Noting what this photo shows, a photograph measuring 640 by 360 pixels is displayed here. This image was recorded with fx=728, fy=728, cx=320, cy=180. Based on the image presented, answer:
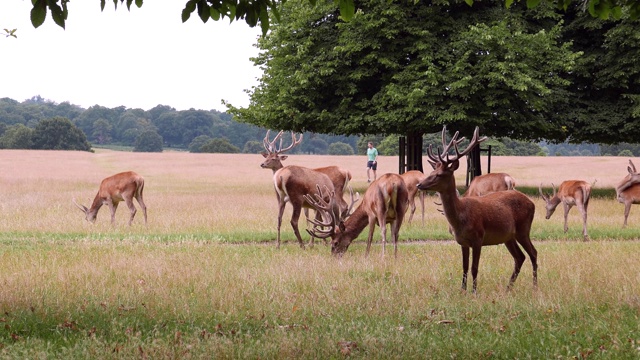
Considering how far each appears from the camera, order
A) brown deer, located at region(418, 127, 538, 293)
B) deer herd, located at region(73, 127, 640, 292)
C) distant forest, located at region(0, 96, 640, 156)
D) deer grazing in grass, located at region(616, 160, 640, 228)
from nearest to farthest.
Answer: brown deer, located at region(418, 127, 538, 293) < deer herd, located at region(73, 127, 640, 292) < deer grazing in grass, located at region(616, 160, 640, 228) < distant forest, located at region(0, 96, 640, 156)

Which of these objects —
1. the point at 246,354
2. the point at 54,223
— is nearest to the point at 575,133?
the point at 54,223

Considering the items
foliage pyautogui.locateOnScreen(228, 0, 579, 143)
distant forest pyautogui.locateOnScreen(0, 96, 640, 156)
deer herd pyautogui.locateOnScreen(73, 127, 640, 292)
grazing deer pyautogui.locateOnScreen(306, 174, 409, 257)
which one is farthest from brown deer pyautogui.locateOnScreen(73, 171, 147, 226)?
distant forest pyautogui.locateOnScreen(0, 96, 640, 156)

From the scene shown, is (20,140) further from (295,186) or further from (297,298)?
(297,298)

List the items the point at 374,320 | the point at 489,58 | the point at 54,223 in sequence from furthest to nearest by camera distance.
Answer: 1. the point at 489,58
2. the point at 54,223
3. the point at 374,320

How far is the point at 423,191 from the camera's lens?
12695mm

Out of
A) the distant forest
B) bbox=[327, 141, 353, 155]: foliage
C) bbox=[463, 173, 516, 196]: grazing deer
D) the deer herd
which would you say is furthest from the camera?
bbox=[327, 141, 353, 155]: foliage

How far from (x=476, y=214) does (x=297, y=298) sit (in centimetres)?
233

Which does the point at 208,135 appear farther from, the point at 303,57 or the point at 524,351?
the point at 524,351

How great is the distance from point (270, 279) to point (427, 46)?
16.0 m

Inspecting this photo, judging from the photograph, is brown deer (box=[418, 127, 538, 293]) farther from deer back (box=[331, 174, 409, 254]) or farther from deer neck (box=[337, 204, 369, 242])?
deer neck (box=[337, 204, 369, 242])

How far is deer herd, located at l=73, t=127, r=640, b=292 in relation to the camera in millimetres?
8539

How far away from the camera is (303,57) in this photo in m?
25.9

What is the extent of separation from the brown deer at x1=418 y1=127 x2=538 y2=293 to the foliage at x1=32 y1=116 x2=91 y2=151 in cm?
8732

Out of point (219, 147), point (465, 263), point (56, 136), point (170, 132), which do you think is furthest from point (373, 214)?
point (170, 132)
